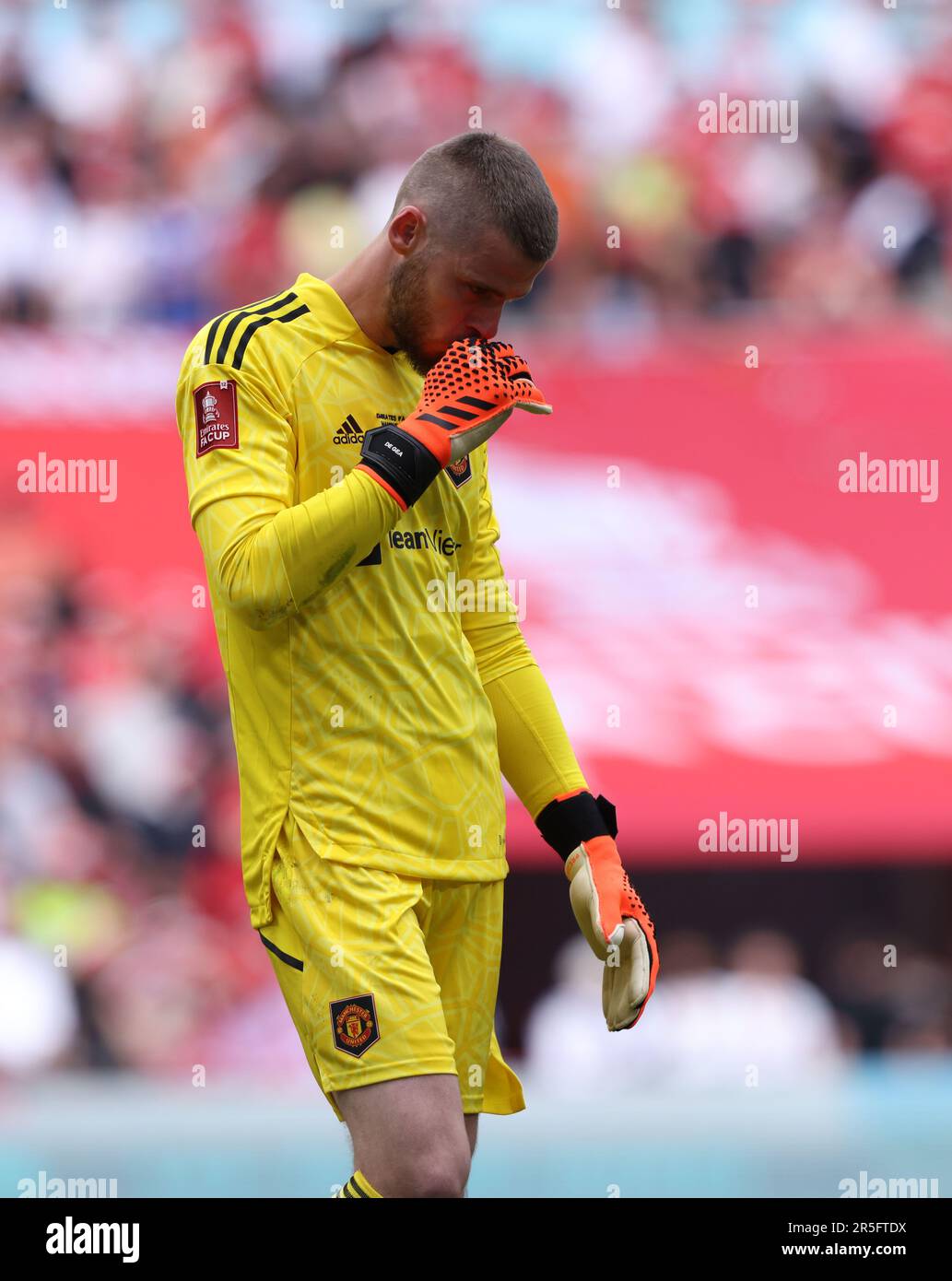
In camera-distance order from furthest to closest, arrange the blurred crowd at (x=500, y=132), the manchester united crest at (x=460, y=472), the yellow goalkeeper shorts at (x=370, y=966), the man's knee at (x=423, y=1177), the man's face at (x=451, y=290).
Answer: the blurred crowd at (x=500, y=132)
the manchester united crest at (x=460, y=472)
the man's face at (x=451, y=290)
the yellow goalkeeper shorts at (x=370, y=966)
the man's knee at (x=423, y=1177)

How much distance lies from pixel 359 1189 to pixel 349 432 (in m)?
1.31

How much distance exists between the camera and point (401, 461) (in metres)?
2.89

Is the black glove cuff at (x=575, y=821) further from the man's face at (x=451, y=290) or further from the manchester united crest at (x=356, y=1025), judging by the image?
the man's face at (x=451, y=290)

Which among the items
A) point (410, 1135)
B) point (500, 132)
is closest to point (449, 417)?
point (410, 1135)

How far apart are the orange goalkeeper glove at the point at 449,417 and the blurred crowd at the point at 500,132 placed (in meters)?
5.43

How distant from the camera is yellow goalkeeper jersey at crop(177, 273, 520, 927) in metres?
2.97

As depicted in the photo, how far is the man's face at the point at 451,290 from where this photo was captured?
122 inches

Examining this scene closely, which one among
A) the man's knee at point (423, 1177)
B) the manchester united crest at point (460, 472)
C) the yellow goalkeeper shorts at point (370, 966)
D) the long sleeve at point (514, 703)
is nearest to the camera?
the man's knee at point (423, 1177)

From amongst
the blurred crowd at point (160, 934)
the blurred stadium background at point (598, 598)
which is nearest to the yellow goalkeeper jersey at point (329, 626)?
the blurred stadium background at point (598, 598)

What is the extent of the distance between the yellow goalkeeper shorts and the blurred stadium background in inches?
163

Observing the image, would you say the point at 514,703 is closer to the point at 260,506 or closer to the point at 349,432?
the point at 349,432

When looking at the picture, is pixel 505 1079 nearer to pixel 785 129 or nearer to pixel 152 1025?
pixel 152 1025

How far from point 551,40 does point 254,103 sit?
1578 millimetres
